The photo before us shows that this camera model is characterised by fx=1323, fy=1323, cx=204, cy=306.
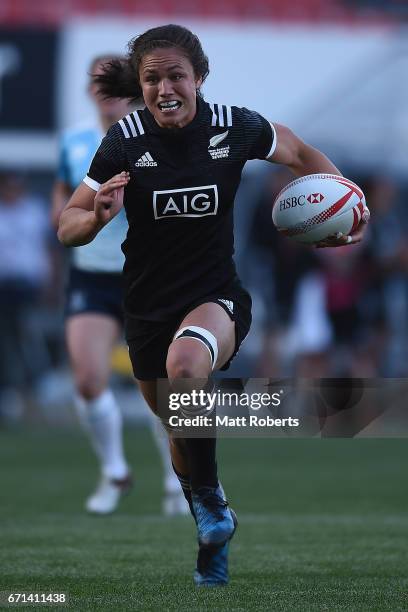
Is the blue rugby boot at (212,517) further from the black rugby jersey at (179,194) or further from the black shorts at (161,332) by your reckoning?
the black rugby jersey at (179,194)

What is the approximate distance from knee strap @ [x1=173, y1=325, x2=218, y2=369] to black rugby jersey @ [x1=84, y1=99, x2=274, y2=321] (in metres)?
0.22

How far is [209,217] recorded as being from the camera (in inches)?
192

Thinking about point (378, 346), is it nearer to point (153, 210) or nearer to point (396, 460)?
point (396, 460)

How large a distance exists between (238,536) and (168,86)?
250 cm

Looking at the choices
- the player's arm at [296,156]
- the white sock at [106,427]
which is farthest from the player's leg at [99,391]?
the player's arm at [296,156]

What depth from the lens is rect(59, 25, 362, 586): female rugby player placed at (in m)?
4.70

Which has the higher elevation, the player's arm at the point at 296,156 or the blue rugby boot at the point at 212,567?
the player's arm at the point at 296,156

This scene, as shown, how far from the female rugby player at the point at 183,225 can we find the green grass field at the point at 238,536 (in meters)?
0.35

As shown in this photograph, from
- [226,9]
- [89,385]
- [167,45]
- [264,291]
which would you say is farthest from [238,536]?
[226,9]

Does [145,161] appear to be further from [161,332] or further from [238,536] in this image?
[238,536]

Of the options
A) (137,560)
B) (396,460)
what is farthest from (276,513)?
(396,460)

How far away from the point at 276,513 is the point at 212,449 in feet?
9.27

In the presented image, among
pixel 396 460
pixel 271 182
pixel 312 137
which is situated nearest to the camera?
pixel 396 460

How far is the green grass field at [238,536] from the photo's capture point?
450 centimetres
